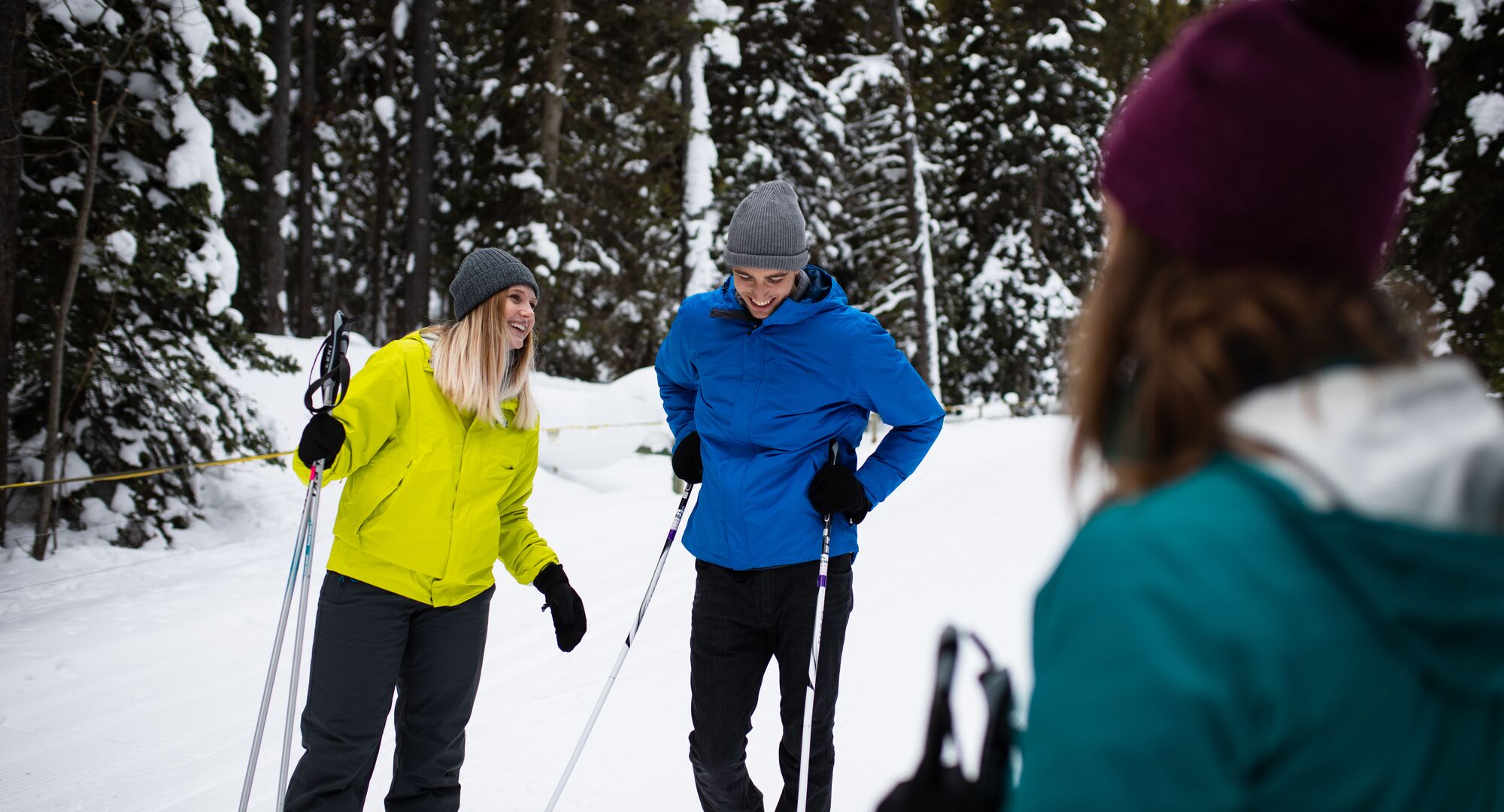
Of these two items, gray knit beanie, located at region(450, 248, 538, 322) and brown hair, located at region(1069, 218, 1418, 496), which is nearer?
brown hair, located at region(1069, 218, 1418, 496)

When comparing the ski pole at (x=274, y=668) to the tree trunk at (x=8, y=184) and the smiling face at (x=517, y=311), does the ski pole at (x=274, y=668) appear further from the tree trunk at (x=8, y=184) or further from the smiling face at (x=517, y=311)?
the tree trunk at (x=8, y=184)

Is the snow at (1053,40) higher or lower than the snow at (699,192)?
higher

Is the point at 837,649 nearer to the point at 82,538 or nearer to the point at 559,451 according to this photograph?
the point at 82,538

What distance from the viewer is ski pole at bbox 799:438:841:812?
3.09 metres

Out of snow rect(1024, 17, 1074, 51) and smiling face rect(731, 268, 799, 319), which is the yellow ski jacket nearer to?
smiling face rect(731, 268, 799, 319)

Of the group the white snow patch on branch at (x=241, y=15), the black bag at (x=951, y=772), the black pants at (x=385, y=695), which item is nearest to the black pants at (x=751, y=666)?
the black pants at (x=385, y=695)

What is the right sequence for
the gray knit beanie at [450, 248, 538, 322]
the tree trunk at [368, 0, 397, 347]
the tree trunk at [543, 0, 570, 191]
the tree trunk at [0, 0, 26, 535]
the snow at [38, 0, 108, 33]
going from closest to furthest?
the gray knit beanie at [450, 248, 538, 322] → the tree trunk at [0, 0, 26, 535] → the snow at [38, 0, 108, 33] → the tree trunk at [543, 0, 570, 191] → the tree trunk at [368, 0, 397, 347]

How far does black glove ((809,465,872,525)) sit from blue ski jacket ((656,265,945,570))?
0.16 ft

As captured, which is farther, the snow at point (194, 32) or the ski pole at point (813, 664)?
the snow at point (194, 32)

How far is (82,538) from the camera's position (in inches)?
298

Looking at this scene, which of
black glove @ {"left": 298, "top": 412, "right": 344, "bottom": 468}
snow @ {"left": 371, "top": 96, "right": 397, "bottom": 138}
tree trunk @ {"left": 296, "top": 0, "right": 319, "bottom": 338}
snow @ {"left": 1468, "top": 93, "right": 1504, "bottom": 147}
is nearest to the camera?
black glove @ {"left": 298, "top": 412, "right": 344, "bottom": 468}

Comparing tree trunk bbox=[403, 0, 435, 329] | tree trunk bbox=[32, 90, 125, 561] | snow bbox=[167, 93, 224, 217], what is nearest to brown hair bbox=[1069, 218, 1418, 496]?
tree trunk bbox=[32, 90, 125, 561]

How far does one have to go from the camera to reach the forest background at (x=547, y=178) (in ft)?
24.8

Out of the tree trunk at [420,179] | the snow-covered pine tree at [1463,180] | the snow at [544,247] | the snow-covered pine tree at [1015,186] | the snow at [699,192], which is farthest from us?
the snow-covered pine tree at [1015,186]
